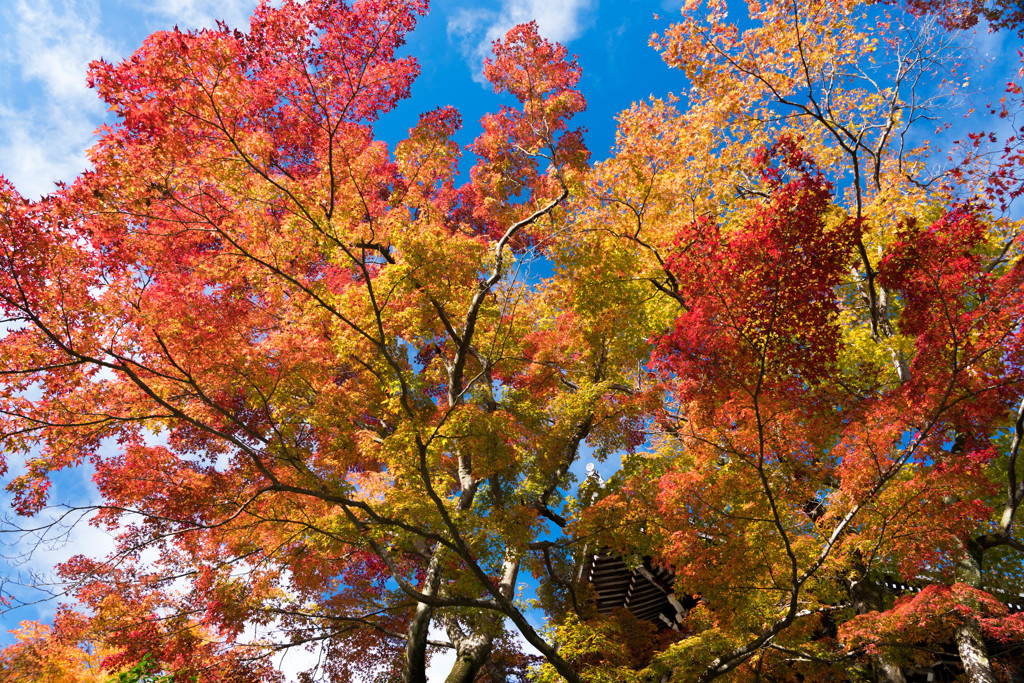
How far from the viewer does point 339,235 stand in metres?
7.61

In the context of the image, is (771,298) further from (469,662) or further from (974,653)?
(469,662)

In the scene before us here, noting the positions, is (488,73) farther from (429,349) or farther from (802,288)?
(802,288)

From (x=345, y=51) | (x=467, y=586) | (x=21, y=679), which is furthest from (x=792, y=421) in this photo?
(x=21, y=679)

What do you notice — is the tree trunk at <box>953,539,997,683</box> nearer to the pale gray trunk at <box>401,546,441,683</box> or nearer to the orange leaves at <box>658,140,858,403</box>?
the orange leaves at <box>658,140,858,403</box>

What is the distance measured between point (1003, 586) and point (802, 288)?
8.44 m

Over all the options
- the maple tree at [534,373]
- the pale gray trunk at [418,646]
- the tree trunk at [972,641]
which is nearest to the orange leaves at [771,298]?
the maple tree at [534,373]

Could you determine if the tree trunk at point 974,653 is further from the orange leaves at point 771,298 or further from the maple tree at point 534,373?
the orange leaves at point 771,298

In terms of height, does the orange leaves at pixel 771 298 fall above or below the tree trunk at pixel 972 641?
above

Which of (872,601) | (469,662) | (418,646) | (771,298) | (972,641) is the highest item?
(771,298)

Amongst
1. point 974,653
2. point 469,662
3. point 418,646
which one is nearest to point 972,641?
point 974,653

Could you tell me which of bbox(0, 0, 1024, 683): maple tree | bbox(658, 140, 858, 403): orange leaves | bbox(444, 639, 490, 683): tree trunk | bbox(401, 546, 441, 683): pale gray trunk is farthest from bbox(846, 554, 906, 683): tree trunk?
bbox(401, 546, 441, 683): pale gray trunk

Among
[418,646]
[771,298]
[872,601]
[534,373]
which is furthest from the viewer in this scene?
[534,373]

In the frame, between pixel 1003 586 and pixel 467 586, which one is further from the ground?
pixel 467 586

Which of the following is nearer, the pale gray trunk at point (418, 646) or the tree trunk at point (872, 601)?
the tree trunk at point (872, 601)
